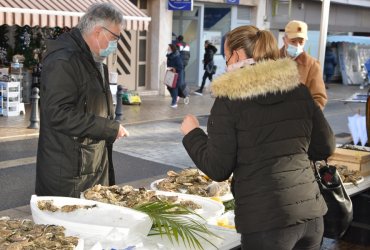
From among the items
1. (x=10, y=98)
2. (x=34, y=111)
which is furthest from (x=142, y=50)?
(x=34, y=111)

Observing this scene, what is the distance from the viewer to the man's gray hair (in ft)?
11.7

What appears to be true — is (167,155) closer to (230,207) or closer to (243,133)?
(230,207)

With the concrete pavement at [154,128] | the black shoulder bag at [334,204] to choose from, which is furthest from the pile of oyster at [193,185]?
the concrete pavement at [154,128]

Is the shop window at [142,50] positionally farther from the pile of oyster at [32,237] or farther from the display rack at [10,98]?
the pile of oyster at [32,237]

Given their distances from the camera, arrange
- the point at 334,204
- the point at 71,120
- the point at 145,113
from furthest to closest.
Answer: the point at 145,113 → the point at 334,204 → the point at 71,120

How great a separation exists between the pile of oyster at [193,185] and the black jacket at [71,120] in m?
0.53

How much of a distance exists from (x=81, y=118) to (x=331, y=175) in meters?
1.60

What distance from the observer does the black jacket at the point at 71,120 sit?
3.45 meters

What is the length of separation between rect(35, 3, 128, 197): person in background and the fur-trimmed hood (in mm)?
1027

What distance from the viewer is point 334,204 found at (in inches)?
143

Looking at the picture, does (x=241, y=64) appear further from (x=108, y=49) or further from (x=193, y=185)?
(x=193, y=185)

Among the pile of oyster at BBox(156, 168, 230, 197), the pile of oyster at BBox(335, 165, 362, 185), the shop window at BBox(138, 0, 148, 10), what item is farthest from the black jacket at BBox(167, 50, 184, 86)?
the pile of oyster at BBox(156, 168, 230, 197)

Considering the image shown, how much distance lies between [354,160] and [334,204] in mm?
1572

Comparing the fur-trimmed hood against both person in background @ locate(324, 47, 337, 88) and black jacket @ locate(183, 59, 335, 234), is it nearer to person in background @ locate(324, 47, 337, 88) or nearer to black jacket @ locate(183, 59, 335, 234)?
black jacket @ locate(183, 59, 335, 234)
